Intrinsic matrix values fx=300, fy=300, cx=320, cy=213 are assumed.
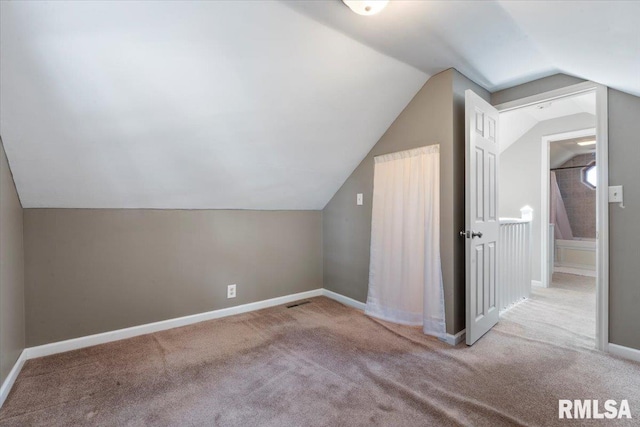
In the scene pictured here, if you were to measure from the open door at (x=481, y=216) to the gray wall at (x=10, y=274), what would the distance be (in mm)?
3045

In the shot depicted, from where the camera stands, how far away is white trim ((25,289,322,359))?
7.21ft

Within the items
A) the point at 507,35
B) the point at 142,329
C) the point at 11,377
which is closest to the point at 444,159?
the point at 507,35

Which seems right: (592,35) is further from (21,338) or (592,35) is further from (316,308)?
(21,338)

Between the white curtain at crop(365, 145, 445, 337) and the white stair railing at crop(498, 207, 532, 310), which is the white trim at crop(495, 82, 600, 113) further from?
the white stair railing at crop(498, 207, 532, 310)

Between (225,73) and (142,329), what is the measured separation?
2184 millimetres

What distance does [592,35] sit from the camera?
143 centimetres

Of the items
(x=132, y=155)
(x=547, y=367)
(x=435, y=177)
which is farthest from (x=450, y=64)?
(x=132, y=155)

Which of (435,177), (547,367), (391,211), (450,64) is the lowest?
(547,367)

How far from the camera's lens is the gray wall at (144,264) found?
2225mm

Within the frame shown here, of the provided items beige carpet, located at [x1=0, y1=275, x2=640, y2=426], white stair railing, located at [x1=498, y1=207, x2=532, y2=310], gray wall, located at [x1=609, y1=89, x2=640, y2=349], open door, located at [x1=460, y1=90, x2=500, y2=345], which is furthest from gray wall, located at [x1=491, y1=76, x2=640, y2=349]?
white stair railing, located at [x1=498, y1=207, x2=532, y2=310]

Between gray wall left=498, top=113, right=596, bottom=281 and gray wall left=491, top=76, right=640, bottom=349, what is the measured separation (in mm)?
1920

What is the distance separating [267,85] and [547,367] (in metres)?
2.69

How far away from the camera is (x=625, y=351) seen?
2111mm

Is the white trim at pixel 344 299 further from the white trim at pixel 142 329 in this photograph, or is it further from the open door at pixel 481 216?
the open door at pixel 481 216
